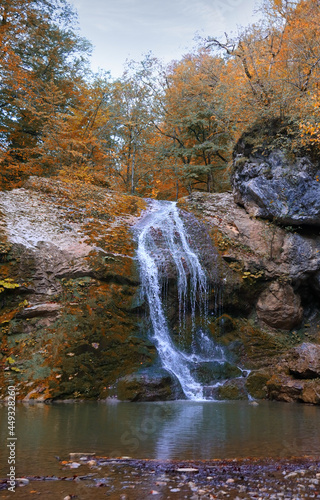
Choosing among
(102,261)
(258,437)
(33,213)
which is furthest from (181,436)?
(33,213)

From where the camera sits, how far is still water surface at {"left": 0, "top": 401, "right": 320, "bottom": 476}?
3.51 m

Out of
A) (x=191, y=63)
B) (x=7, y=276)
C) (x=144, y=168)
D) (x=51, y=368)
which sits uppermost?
(x=191, y=63)

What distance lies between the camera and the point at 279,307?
1085 cm

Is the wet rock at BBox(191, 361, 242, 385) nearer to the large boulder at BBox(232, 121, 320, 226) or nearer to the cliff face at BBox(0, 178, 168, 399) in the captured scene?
the cliff face at BBox(0, 178, 168, 399)

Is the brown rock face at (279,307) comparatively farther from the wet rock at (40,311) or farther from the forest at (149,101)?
the wet rock at (40,311)

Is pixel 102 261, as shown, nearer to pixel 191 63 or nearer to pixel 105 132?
pixel 105 132

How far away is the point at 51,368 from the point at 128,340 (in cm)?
176

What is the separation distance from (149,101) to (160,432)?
58.7 feet

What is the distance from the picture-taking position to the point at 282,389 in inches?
310

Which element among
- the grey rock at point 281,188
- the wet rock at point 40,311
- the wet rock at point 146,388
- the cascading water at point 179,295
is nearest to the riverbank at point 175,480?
the wet rock at point 146,388

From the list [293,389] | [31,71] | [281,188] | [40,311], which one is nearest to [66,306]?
[40,311]

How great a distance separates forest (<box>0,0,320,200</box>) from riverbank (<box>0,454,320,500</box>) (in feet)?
25.3

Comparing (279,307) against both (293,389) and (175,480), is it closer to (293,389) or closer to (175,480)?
(293,389)

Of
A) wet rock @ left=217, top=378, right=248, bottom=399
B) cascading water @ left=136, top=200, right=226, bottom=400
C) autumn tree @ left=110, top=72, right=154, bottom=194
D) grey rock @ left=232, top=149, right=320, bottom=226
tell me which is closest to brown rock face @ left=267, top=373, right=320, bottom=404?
wet rock @ left=217, top=378, right=248, bottom=399
